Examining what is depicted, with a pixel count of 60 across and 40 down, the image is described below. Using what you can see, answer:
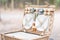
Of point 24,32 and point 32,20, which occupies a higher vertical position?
point 32,20

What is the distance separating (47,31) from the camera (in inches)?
113

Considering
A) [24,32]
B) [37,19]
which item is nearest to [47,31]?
[37,19]

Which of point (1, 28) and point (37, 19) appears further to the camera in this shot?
point (1, 28)

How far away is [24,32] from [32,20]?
12.1 inches

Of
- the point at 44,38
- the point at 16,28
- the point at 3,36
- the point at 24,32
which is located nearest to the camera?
the point at 44,38

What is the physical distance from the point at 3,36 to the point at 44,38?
2.59 feet

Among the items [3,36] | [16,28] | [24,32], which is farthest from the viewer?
[16,28]

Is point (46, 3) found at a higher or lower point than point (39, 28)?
higher

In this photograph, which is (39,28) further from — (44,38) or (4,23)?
(4,23)

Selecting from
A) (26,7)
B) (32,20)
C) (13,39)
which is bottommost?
(13,39)

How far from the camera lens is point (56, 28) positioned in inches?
116

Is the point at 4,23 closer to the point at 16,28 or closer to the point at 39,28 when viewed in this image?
the point at 16,28

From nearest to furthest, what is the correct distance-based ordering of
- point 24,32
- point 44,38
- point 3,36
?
point 44,38, point 3,36, point 24,32

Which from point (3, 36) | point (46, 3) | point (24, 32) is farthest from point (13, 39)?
point (46, 3)
